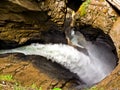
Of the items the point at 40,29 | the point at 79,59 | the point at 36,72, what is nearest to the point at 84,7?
the point at 40,29

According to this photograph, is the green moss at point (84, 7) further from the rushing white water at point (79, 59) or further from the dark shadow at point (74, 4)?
the rushing white water at point (79, 59)

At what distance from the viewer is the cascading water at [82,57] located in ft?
42.3

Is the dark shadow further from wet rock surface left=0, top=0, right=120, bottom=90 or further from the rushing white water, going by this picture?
the rushing white water

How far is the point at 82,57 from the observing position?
535 inches

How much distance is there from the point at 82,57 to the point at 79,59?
0.24 meters

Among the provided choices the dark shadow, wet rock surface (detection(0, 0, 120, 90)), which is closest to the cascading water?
wet rock surface (detection(0, 0, 120, 90))

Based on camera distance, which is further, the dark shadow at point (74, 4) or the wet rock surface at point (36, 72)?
the dark shadow at point (74, 4)

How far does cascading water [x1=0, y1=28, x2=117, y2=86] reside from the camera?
1289cm

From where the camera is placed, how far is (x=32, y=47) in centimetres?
1375

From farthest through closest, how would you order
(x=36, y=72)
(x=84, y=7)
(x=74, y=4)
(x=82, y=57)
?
(x=74, y=4) < (x=84, y=7) < (x=82, y=57) < (x=36, y=72)

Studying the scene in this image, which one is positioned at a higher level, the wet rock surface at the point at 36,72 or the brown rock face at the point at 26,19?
the brown rock face at the point at 26,19

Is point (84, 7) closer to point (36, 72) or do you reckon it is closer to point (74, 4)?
point (74, 4)

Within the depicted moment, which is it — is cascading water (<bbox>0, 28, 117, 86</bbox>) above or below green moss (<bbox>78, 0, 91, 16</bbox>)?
below

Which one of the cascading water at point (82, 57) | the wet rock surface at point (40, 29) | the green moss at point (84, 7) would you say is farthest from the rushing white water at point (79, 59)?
the green moss at point (84, 7)
